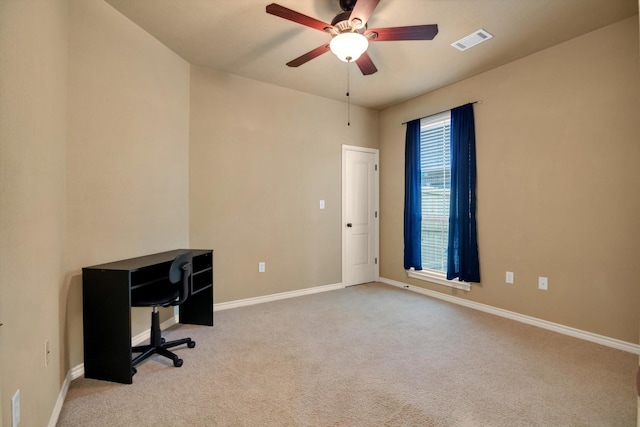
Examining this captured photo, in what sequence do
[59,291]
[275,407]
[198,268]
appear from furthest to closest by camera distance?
[198,268]
[59,291]
[275,407]

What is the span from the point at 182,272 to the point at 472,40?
10.9 feet

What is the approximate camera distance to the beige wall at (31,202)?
47.3 inches

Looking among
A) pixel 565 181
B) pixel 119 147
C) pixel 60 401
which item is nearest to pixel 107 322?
pixel 60 401

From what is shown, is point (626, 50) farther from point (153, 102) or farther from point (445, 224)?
point (153, 102)

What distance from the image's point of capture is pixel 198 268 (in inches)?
117

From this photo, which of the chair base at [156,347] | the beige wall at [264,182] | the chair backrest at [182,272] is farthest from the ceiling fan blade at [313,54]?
the chair base at [156,347]

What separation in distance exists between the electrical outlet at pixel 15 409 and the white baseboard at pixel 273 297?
2226 millimetres

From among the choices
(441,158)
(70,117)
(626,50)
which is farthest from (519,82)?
(70,117)

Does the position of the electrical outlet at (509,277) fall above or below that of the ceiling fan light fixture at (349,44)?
below

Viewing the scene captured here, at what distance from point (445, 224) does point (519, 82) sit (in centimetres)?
181

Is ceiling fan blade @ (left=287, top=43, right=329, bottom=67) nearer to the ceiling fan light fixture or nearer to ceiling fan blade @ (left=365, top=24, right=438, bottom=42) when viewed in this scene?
the ceiling fan light fixture

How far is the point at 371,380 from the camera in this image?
2.08 metres

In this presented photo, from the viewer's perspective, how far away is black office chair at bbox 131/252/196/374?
2227 millimetres

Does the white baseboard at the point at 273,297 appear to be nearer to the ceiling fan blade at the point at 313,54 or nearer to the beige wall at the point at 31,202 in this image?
the beige wall at the point at 31,202
